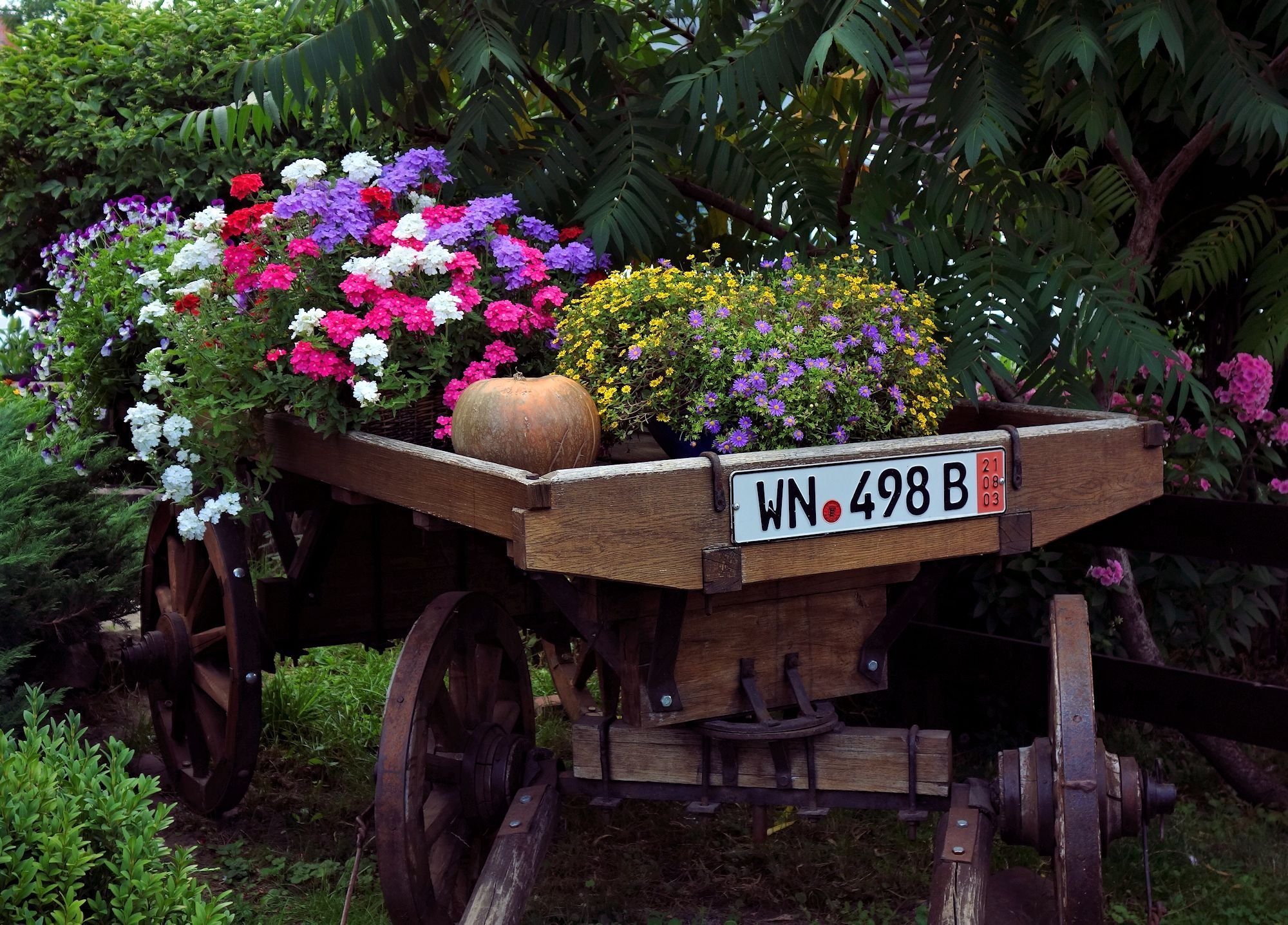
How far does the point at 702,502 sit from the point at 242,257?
5.75 ft

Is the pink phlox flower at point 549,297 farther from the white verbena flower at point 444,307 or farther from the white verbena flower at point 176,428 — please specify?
the white verbena flower at point 176,428

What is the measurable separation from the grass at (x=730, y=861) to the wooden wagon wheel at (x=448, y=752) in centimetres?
27

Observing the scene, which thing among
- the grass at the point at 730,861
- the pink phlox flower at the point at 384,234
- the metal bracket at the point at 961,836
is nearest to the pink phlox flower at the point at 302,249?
the pink phlox flower at the point at 384,234

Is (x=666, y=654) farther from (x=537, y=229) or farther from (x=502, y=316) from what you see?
(x=537, y=229)

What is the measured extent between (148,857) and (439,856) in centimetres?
97

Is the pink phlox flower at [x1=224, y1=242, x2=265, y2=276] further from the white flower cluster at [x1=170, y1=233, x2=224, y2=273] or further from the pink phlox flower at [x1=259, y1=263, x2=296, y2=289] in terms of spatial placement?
the pink phlox flower at [x1=259, y1=263, x2=296, y2=289]

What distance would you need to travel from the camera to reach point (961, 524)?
9.25ft

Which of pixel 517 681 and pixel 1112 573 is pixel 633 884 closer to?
pixel 517 681

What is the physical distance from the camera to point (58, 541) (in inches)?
186

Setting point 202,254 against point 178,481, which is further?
point 202,254

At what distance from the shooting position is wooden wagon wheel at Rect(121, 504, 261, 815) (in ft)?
12.8

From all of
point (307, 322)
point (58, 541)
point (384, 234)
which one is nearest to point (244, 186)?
point (384, 234)

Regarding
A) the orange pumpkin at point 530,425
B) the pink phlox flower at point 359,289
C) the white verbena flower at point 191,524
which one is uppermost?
the pink phlox flower at point 359,289

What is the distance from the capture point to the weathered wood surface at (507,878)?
2.88 meters
